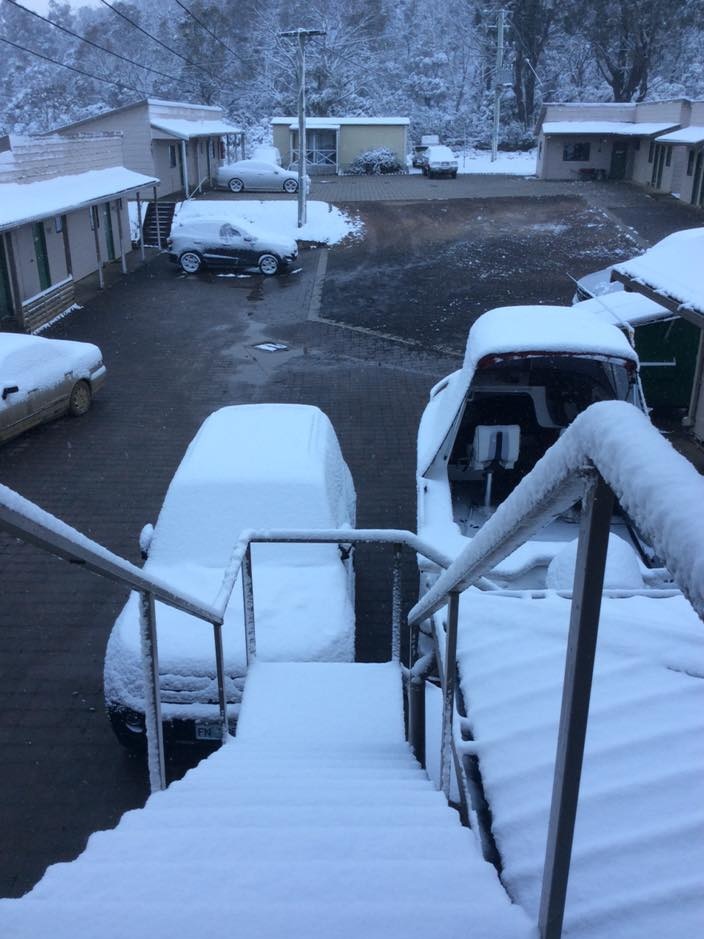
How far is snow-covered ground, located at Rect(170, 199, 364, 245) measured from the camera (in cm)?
3044

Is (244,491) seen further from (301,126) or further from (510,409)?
(301,126)

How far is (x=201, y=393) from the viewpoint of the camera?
15.2 metres

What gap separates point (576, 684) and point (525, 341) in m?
5.68

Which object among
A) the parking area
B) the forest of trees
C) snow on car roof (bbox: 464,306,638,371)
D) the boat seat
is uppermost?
the forest of trees

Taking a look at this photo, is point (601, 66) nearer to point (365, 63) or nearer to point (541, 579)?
point (365, 63)

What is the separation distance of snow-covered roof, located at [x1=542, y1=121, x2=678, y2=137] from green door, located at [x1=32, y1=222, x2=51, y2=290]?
31421mm

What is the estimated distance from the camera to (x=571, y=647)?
4.39ft

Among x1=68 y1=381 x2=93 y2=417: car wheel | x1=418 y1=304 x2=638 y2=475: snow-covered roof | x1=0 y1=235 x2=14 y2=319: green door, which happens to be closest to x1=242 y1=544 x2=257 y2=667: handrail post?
x1=418 y1=304 x2=638 y2=475: snow-covered roof

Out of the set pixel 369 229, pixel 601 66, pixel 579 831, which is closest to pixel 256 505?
pixel 579 831

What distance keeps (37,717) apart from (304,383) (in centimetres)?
986

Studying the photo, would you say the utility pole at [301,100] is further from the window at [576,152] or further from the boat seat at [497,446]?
the window at [576,152]

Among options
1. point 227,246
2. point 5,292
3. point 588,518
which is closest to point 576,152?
point 227,246

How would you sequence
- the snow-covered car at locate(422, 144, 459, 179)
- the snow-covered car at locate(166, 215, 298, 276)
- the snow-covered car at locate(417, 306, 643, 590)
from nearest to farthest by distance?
1. the snow-covered car at locate(417, 306, 643, 590)
2. the snow-covered car at locate(166, 215, 298, 276)
3. the snow-covered car at locate(422, 144, 459, 179)

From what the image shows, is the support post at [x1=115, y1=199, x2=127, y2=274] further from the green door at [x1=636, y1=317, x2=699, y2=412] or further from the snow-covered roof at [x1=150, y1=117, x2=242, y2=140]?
the green door at [x1=636, y1=317, x2=699, y2=412]
